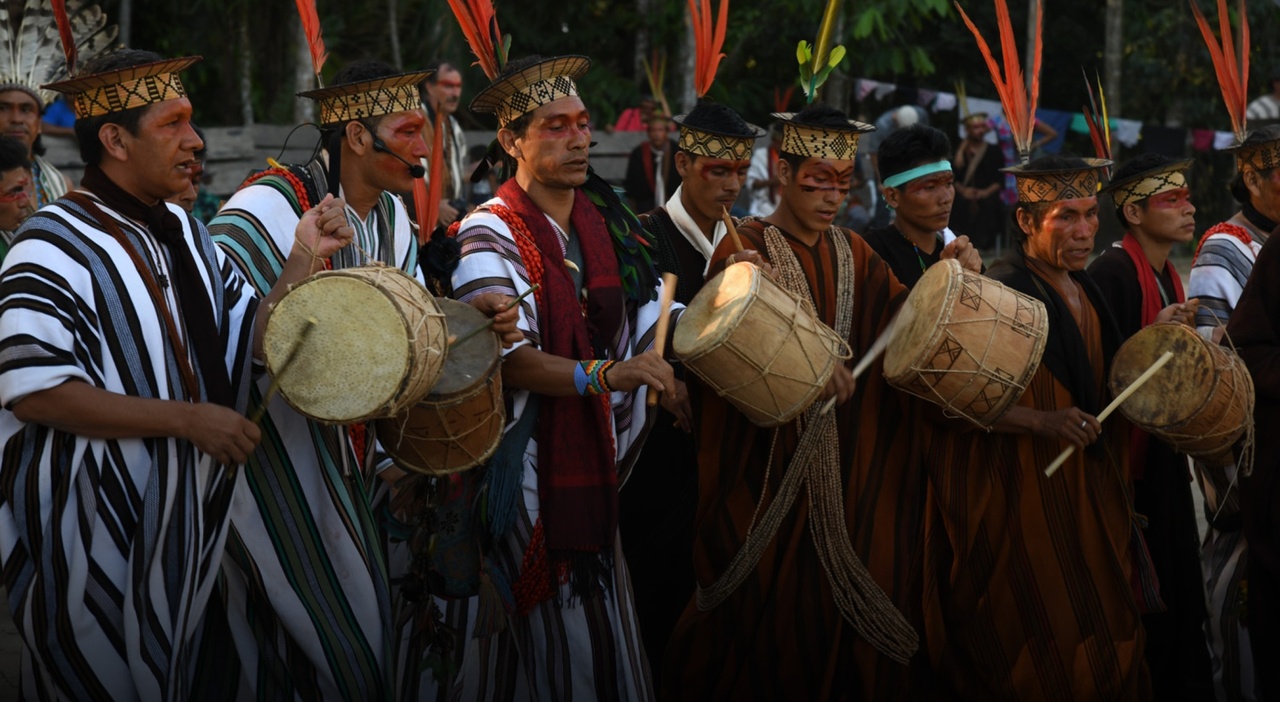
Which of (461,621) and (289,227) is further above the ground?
(289,227)

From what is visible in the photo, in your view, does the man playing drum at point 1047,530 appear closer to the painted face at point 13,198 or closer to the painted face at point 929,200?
the painted face at point 929,200

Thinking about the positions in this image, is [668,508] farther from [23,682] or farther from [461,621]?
[23,682]

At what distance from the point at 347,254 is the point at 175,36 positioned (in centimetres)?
1186

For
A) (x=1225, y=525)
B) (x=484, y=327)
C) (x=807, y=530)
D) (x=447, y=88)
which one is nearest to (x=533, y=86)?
(x=484, y=327)

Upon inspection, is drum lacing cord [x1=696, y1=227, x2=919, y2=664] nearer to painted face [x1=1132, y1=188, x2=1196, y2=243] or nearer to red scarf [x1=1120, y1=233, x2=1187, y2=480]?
red scarf [x1=1120, y1=233, x2=1187, y2=480]

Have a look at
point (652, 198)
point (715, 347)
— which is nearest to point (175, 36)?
point (652, 198)

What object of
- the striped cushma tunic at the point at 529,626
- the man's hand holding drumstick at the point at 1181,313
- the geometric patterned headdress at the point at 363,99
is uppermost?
the geometric patterned headdress at the point at 363,99

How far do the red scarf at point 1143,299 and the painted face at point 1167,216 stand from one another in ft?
0.28

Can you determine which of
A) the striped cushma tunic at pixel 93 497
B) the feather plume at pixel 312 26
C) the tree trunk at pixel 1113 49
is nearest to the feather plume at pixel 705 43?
the feather plume at pixel 312 26

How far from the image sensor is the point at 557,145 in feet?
15.1

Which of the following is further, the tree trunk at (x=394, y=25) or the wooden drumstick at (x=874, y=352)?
the tree trunk at (x=394, y=25)

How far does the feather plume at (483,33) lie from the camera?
4648 millimetres

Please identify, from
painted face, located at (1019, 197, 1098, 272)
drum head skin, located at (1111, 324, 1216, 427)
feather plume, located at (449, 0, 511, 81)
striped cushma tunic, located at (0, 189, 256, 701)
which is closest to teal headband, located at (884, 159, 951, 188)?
painted face, located at (1019, 197, 1098, 272)

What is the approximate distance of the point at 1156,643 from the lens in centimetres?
553
